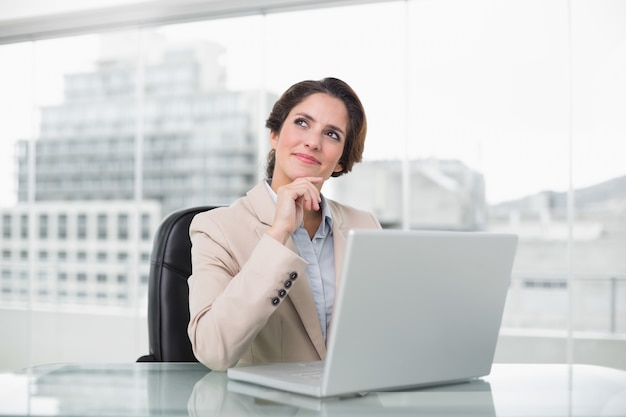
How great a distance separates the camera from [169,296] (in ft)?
5.62

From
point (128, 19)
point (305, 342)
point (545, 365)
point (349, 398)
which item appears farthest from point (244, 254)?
point (128, 19)

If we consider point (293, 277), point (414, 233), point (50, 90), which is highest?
point (50, 90)

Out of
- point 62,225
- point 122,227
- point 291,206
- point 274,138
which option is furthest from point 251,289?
point 122,227

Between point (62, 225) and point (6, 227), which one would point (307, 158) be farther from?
point (62, 225)

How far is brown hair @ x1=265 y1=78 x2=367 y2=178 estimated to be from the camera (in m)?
1.77

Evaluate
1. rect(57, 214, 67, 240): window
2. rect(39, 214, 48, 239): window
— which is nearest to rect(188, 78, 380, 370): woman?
rect(39, 214, 48, 239): window

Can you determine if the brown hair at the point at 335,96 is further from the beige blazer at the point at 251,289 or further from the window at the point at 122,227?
the window at the point at 122,227

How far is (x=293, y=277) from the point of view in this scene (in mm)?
1286

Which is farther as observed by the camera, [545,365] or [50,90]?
[50,90]

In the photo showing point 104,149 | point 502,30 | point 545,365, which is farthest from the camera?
point 104,149

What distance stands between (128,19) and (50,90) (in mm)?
1806

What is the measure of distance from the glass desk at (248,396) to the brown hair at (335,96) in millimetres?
741

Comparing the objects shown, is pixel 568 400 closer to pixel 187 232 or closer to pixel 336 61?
pixel 187 232

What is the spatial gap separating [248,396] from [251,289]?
26 cm
